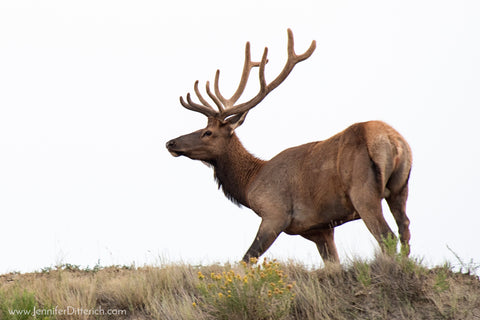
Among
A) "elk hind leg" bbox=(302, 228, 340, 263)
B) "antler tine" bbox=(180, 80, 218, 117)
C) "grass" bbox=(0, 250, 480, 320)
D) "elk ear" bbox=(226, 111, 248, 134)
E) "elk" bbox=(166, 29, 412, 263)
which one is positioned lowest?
"grass" bbox=(0, 250, 480, 320)

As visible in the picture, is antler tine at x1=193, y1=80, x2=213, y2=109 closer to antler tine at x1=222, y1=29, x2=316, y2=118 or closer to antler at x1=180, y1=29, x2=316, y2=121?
antler at x1=180, y1=29, x2=316, y2=121

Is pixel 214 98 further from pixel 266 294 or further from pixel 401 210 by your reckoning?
pixel 266 294

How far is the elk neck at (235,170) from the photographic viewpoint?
34.8ft

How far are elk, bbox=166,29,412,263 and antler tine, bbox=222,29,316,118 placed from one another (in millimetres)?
16

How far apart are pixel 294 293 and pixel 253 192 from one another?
8.99ft

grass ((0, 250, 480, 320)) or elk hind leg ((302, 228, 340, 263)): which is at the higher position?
elk hind leg ((302, 228, 340, 263))

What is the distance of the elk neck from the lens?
418 inches

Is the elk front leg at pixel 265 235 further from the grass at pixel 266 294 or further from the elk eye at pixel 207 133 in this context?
the elk eye at pixel 207 133

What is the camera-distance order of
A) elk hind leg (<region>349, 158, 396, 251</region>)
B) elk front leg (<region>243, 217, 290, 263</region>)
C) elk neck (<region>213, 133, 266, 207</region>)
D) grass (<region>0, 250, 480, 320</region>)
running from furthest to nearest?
elk neck (<region>213, 133, 266, 207</region>) → elk front leg (<region>243, 217, 290, 263</region>) → elk hind leg (<region>349, 158, 396, 251</region>) → grass (<region>0, 250, 480, 320</region>)

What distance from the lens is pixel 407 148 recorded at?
8617mm

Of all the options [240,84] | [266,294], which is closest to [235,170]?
[240,84]

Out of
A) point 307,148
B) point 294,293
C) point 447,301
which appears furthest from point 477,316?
point 307,148

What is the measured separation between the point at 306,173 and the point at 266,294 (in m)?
2.64

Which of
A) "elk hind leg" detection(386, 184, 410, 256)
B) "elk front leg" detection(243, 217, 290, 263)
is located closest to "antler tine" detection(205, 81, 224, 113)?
"elk front leg" detection(243, 217, 290, 263)
